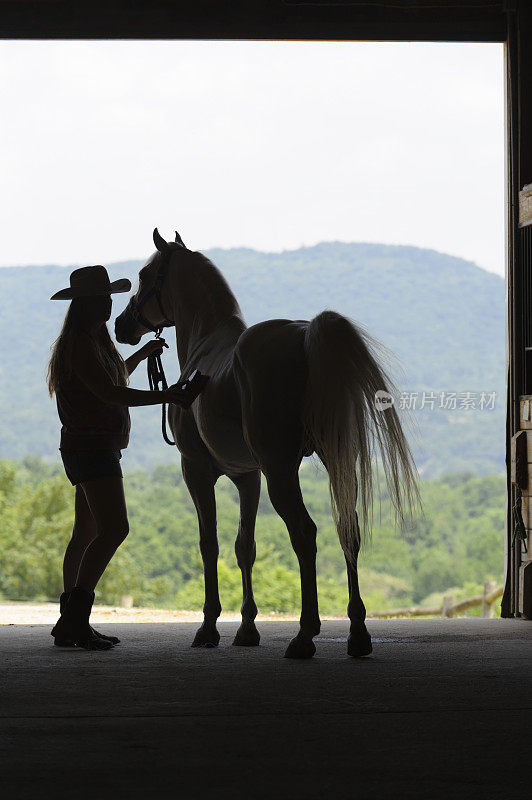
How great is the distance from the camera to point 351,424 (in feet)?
10.2

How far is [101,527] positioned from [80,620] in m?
0.34

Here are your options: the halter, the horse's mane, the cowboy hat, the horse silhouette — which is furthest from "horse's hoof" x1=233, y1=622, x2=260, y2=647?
the cowboy hat

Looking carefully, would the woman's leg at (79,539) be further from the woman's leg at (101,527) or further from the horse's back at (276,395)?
the horse's back at (276,395)

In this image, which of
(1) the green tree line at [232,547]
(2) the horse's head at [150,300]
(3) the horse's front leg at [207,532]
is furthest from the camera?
(1) the green tree line at [232,547]

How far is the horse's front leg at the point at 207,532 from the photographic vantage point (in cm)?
374

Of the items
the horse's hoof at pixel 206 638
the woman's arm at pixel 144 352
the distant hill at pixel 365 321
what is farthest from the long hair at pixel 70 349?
the distant hill at pixel 365 321

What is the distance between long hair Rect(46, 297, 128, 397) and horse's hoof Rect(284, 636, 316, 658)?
1.22 metres

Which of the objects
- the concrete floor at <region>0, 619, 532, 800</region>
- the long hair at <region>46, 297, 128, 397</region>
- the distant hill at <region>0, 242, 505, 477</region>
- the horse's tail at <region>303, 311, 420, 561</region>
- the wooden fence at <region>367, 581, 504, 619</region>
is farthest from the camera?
the distant hill at <region>0, 242, 505, 477</region>

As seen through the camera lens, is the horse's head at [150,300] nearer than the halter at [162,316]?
No

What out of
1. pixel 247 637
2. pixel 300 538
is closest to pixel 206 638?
pixel 247 637

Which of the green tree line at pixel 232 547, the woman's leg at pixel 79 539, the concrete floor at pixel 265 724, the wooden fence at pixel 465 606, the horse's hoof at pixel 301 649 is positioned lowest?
the green tree line at pixel 232 547

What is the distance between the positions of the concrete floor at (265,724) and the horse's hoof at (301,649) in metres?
0.03

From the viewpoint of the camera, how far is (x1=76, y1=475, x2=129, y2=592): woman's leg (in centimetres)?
351

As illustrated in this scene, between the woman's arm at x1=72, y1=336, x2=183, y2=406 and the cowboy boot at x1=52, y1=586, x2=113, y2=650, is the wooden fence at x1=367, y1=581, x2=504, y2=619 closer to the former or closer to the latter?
the cowboy boot at x1=52, y1=586, x2=113, y2=650
